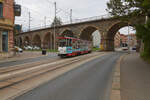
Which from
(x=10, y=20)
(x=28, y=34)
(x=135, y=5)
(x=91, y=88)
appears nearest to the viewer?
(x=91, y=88)

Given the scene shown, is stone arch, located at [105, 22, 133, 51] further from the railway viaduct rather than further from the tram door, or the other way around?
the tram door

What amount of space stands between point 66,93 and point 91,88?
113cm

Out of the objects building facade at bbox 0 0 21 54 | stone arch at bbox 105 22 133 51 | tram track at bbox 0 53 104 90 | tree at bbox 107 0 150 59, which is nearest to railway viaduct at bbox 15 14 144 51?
stone arch at bbox 105 22 133 51

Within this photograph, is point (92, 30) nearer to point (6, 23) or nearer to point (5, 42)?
point (6, 23)

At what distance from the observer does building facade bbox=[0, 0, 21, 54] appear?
19641mm

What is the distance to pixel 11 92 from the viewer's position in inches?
176

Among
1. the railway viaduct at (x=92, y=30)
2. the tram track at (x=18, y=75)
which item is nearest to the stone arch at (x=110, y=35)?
the railway viaduct at (x=92, y=30)

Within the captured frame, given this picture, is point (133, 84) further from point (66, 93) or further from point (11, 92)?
point (11, 92)

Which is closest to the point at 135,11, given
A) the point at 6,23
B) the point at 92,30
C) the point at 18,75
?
the point at 18,75

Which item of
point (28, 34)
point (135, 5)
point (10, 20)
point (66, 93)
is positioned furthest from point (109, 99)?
point (28, 34)

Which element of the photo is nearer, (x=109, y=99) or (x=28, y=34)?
(x=109, y=99)

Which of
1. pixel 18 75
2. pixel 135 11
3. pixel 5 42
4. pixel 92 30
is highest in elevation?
pixel 92 30

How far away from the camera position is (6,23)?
20234mm

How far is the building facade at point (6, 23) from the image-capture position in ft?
64.4
